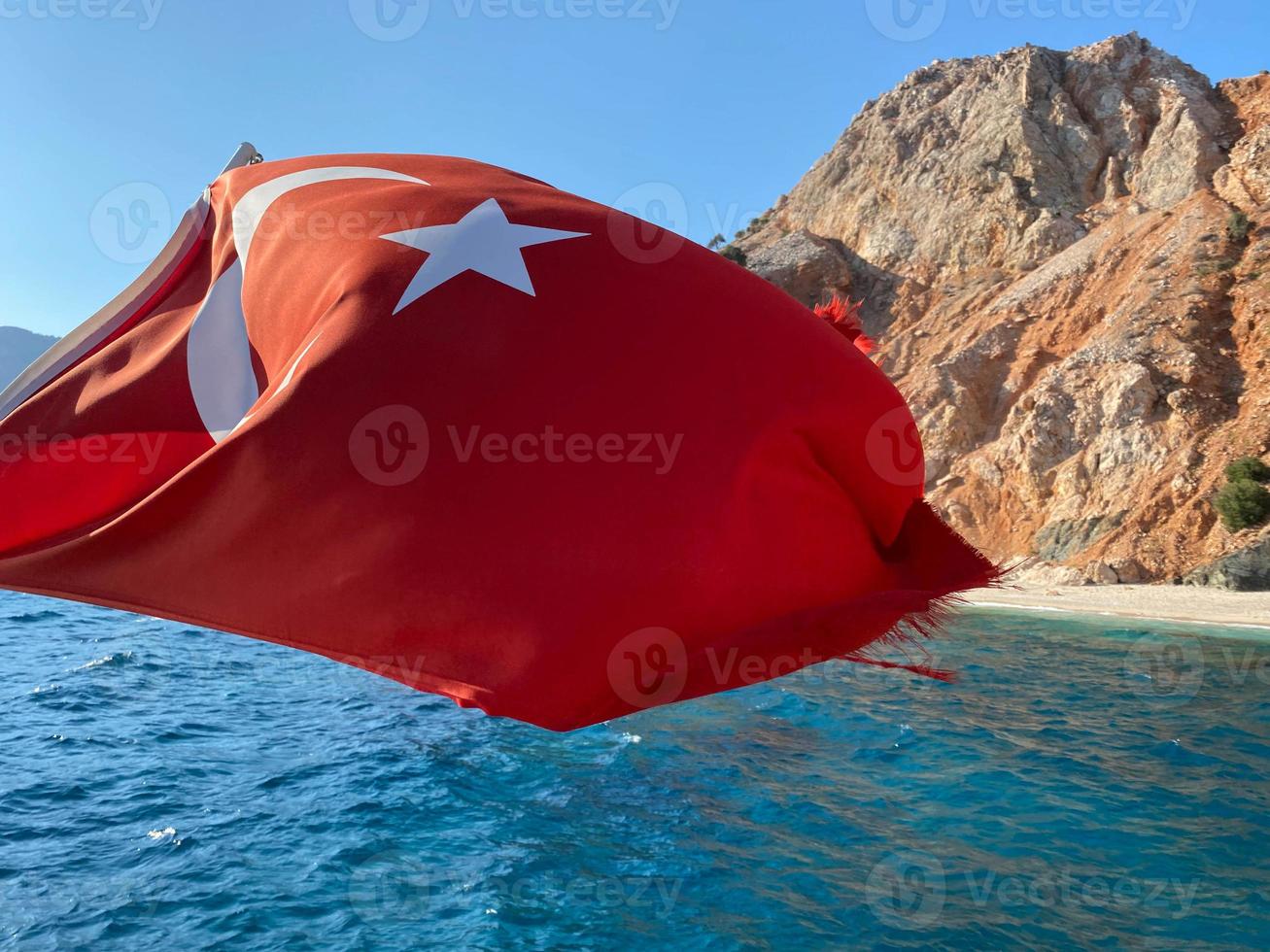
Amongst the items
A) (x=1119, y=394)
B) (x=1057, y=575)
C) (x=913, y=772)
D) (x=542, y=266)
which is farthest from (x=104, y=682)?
(x=1119, y=394)

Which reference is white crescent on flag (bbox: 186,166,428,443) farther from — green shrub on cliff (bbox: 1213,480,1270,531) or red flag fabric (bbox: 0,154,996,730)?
green shrub on cliff (bbox: 1213,480,1270,531)

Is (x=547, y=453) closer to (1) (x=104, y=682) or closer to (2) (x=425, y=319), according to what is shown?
(2) (x=425, y=319)

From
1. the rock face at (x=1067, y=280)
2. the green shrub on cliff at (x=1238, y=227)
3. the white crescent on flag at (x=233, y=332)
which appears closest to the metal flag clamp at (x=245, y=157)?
the white crescent on flag at (x=233, y=332)

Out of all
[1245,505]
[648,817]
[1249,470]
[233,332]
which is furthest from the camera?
[1249,470]

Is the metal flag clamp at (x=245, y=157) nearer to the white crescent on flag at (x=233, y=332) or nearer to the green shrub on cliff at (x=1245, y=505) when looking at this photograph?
the white crescent on flag at (x=233, y=332)

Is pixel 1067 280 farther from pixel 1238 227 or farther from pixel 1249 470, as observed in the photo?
pixel 1249 470

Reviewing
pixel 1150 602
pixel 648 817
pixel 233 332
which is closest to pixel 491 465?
pixel 233 332

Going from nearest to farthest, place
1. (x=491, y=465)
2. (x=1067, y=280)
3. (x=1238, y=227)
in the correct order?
(x=491, y=465)
(x=1238, y=227)
(x=1067, y=280)
